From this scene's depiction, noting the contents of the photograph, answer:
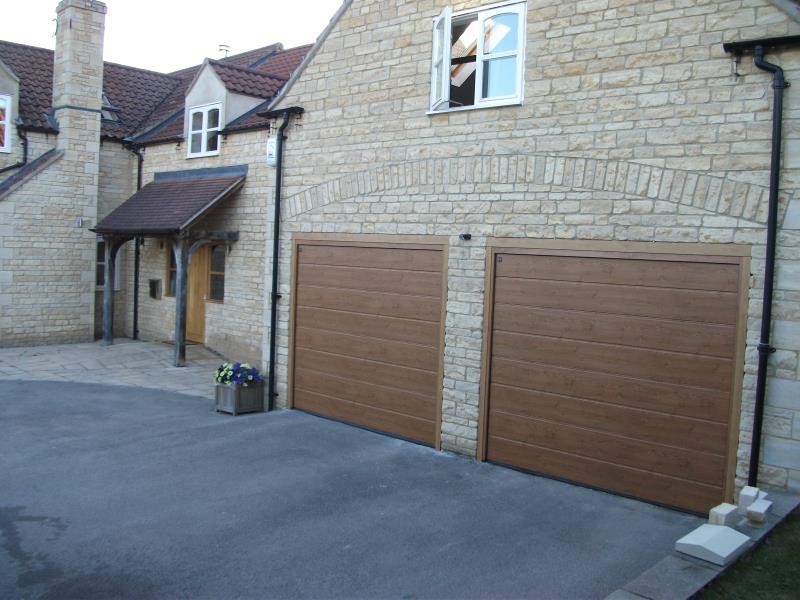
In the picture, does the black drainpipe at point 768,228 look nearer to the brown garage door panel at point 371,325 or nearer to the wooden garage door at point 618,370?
the wooden garage door at point 618,370

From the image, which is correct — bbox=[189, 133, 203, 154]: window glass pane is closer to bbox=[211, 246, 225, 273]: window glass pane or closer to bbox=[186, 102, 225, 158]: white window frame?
bbox=[186, 102, 225, 158]: white window frame

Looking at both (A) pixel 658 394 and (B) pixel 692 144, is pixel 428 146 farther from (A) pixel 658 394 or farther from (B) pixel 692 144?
(A) pixel 658 394

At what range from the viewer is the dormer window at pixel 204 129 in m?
16.0

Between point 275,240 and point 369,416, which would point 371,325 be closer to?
point 369,416

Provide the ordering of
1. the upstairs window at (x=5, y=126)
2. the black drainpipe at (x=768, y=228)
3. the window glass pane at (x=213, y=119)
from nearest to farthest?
the black drainpipe at (x=768, y=228) < the window glass pane at (x=213, y=119) < the upstairs window at (x=5, y=126)

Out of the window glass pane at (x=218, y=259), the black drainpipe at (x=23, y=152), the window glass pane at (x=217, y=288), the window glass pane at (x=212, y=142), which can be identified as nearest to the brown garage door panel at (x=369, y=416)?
the window glass pane at (x=217, y=288)

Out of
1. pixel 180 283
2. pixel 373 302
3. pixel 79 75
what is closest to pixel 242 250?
pixel 180 283

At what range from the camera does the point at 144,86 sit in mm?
20406

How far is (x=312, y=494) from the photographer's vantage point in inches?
317

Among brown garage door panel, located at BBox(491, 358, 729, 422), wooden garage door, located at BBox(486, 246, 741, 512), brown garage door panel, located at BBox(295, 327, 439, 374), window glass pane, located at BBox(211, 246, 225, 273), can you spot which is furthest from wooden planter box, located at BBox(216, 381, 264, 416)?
window glass pane, located at BBox(211, 246, 225, 273)

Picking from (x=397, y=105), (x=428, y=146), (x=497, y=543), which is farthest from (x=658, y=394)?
(x=397, y=105)

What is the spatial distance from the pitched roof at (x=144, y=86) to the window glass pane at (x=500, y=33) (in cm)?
714

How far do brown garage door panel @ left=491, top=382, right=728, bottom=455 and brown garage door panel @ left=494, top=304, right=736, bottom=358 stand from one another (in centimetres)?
69

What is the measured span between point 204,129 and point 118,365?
5335mm
